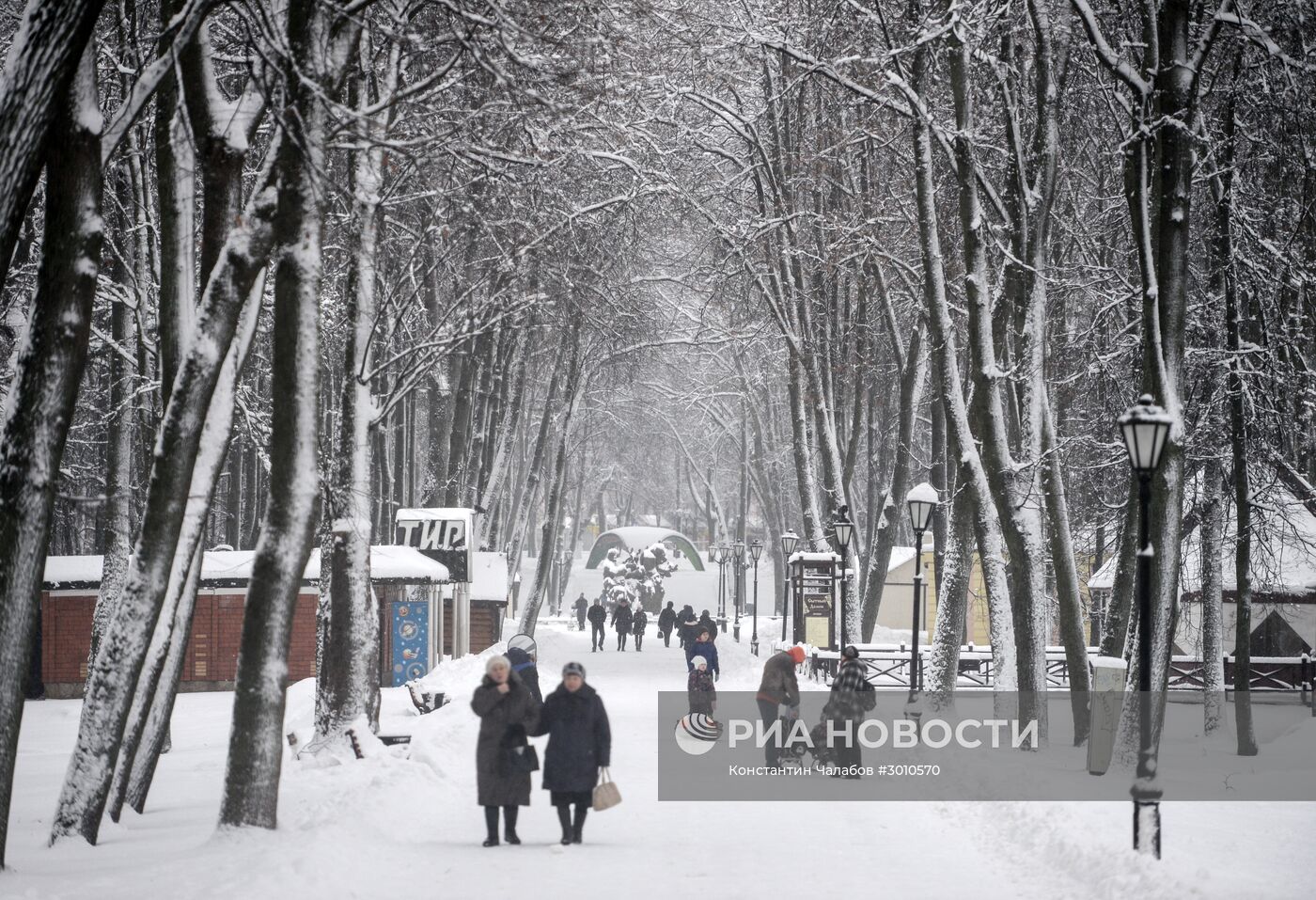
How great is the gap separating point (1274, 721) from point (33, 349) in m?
22.2

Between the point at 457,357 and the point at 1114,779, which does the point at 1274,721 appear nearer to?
the point at 1114,779

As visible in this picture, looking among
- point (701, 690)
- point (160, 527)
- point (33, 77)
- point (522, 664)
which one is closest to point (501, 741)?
point (160, 527)

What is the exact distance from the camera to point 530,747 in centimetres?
1074

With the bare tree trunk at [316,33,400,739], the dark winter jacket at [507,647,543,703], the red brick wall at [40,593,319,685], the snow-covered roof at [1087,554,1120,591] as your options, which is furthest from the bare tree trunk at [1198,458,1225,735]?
the red brick wall at [40,593,319,685]

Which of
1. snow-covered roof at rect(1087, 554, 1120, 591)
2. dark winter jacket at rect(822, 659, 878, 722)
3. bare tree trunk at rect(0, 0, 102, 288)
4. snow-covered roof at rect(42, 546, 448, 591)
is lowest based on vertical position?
dark winter jacket at rect(822, 659, 878, 722)

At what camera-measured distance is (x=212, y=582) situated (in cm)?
2702

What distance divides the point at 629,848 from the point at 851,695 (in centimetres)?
461

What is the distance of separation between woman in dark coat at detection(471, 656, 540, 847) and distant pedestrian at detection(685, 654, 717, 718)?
23.5 ft

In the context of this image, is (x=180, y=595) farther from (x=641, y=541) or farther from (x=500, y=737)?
(x=641, y=541)

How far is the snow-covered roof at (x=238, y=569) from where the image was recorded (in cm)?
2511

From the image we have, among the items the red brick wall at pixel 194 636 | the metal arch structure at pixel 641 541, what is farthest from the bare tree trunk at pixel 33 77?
the metal arch structure at pixel 641 541

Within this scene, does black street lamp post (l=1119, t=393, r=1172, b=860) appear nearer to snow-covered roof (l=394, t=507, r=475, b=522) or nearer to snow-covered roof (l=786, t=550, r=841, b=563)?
snow-covered roof (l=786, t=550, r=841, b=563)

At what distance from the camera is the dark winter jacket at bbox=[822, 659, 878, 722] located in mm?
14648

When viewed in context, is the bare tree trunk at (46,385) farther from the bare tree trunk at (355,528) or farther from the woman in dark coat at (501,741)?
the bare tree trunk at (355,528)
